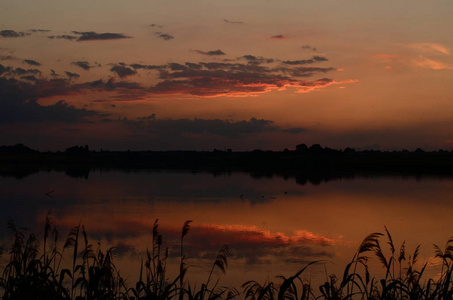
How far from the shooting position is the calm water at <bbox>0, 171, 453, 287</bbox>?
55.3 feet

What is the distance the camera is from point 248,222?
88.7 ft

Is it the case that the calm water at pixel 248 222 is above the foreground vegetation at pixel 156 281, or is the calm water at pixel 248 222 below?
below

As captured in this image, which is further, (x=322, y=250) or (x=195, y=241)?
(x=195, y=241)

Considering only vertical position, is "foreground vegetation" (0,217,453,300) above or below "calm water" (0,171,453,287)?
above

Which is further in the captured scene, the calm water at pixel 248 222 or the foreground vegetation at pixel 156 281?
the calm water at pixel 248 222

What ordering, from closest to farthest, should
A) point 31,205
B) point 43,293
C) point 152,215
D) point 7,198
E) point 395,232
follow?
point 43,293 → point 395,232 → point 152,215 → point 31,205 → point 7,198

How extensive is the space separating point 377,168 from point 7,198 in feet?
263

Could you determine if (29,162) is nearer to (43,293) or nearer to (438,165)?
(438,165)

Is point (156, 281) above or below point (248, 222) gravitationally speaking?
above

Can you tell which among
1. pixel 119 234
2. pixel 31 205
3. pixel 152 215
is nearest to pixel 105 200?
pixel 31 205

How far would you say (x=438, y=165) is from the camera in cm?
9656

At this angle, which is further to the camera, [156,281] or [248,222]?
[248,222]

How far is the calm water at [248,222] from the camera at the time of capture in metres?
16.9

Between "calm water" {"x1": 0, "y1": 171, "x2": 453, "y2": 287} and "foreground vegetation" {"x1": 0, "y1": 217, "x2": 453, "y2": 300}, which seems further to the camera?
"calm water" {"x1": 0, "y1": 171, "x2": 453, "y2": 287}
